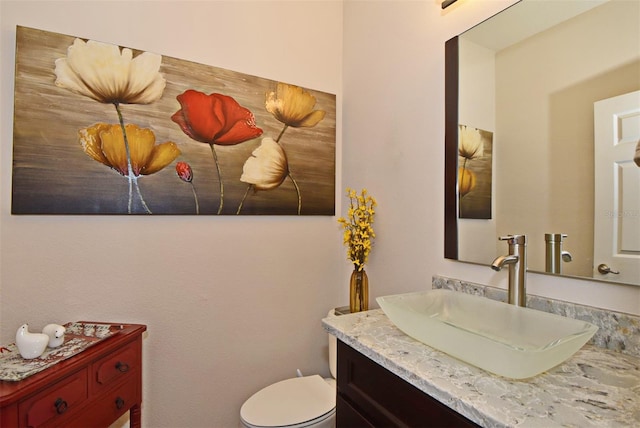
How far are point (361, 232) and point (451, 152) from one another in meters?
0.61

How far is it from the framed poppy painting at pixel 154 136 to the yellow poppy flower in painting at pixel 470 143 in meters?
0.85

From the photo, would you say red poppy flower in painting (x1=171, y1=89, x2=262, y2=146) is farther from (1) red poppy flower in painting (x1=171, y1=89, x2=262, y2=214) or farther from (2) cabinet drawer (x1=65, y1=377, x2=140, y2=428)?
(2) cabinet drawer (x1=65, y1=377, x2=140, y2=428)

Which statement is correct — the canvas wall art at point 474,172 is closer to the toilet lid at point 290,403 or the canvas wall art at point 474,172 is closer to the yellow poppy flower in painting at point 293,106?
the yellow poppy flower in painting at point 293,106

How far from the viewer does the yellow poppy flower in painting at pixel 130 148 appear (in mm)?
1312

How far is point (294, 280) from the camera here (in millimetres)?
1795

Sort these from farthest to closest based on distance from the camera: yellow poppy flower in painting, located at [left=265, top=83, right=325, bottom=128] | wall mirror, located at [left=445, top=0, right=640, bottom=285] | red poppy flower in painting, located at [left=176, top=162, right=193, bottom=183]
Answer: yellow poppy flower in painting, located at [left=265, top=83, right=325, bottom=128] < red poppy flower in painting, located at [left=176, top=162, right=193, bottom=183] < wall mirror, located at [left=445, top=0, right=640, bottom=285]

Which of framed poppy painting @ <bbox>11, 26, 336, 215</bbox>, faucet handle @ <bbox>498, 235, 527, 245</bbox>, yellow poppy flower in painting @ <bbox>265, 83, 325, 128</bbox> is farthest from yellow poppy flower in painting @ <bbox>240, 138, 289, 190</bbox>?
faucet handle @ <bbox>498, 235, 527, 245</bbox>

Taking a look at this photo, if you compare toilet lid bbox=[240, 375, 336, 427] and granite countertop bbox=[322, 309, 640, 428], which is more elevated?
granite countertop bbox=[322, 309, 640, 428]

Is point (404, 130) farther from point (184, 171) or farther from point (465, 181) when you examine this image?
point (184, 171)

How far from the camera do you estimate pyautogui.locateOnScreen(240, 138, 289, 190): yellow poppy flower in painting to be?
1.65m

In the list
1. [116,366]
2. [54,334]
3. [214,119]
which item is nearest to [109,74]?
[214,119]

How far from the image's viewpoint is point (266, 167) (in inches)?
66.5

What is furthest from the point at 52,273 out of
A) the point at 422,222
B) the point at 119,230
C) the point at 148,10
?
the point at 422,222

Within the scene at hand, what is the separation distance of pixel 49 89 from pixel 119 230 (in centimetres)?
63
